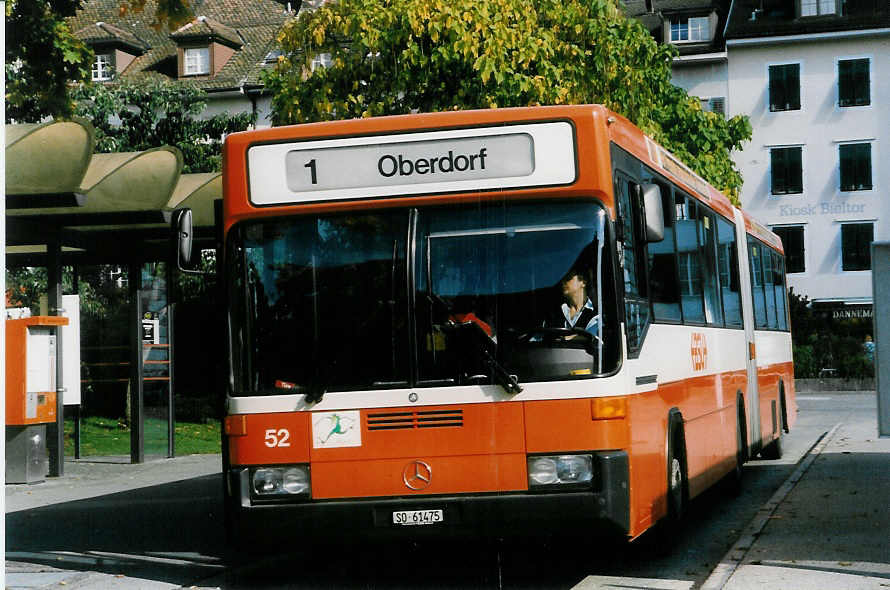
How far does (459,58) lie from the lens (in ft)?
81.0

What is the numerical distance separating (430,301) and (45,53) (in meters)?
13.1

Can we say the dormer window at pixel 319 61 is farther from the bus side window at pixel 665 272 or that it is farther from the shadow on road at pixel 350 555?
the bus side window at pixel 665 272

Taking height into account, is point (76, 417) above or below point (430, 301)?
below

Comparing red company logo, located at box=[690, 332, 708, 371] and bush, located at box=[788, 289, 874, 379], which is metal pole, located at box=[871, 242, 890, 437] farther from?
bush, located at box=[788, 289, 874, 379]

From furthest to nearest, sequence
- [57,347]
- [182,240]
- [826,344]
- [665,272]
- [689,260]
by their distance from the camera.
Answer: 1. [826,344]
2. [57,347]
3. [689,260]
4. [665,272]
5. [182,240]

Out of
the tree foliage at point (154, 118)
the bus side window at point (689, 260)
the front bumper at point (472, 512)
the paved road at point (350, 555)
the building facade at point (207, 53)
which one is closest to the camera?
the front bumper at point (472, 512)

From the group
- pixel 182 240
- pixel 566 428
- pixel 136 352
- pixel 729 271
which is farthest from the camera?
pixel 136 352

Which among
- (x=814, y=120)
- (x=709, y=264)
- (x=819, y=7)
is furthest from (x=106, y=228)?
(x=819, y=7)

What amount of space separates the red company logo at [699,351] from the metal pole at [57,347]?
9.15 metres

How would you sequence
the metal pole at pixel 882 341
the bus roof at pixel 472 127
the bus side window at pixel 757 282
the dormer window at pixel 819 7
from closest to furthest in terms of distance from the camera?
the bus roof at pixel 472 127 < the metal pole at pixel 882 341 < the bus side window at pixel 757 282 < the dormer window at pixel 819 7

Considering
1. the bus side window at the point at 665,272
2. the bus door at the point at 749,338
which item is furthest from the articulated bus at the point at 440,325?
→ the bus door at the point at 749,338

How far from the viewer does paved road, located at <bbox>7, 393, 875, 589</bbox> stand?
9.25 metres

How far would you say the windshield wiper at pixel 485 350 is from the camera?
26.8 feet

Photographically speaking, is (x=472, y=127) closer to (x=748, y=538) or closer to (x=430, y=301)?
(x=430, y=301)
